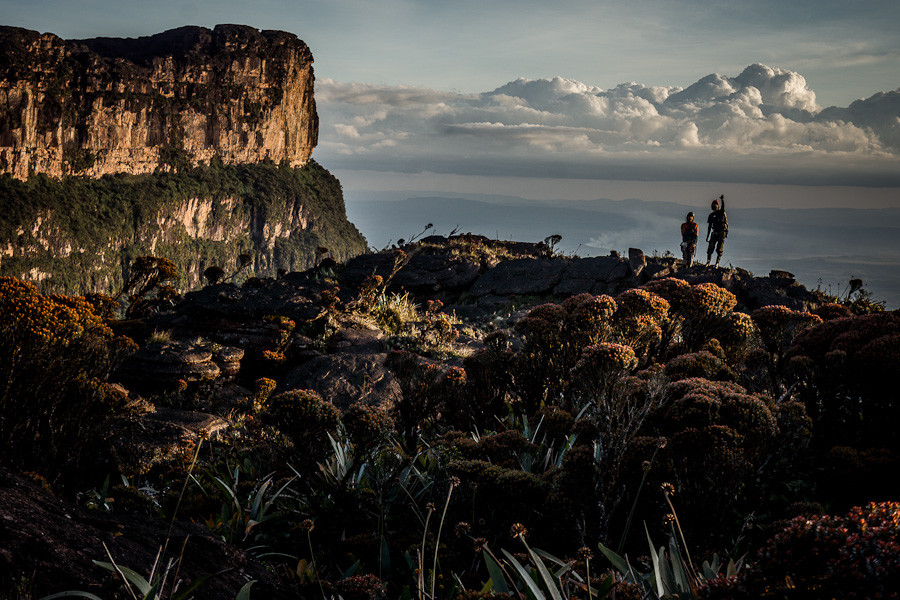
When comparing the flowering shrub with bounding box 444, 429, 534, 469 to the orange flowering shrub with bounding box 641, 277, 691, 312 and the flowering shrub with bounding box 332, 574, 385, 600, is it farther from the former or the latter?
the orange flowering shrub with bounding box 641, 277, 691, 312

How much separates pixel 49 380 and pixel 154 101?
139 m

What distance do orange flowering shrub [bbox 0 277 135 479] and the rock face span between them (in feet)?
402

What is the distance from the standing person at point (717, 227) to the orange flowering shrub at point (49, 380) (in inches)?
661

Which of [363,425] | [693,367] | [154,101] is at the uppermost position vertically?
[154,101]

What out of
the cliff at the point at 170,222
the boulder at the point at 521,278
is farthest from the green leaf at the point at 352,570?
the cliff at the point at 170,222

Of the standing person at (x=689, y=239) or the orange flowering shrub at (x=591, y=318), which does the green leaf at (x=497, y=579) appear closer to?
the orange flowering shrub at (x=591, y=318)

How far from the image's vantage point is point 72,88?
116 meters

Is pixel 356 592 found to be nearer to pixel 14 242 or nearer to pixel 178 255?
pixel 14 242


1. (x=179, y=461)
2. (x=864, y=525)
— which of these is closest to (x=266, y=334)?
(x=179, y=461)

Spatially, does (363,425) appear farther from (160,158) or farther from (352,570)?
(160,158)

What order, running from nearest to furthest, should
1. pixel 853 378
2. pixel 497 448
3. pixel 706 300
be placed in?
pixel 497 448
pixel 853 378
pixel 706 300

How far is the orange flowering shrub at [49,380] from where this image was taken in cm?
445

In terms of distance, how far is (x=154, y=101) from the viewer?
125188 millimetres

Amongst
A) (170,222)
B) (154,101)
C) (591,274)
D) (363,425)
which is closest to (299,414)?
(363,425)
